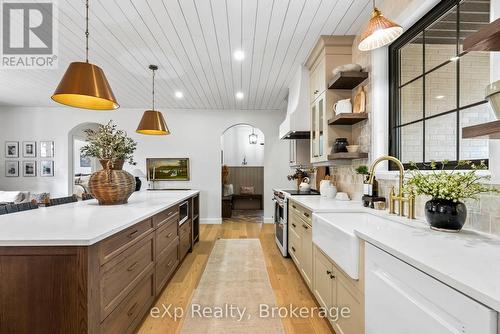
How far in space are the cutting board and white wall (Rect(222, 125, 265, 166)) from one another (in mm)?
6006

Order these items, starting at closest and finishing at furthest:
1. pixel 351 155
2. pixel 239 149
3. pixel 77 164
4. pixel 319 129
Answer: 1. pixel 351 155
2. pixel 319 129
3. pixel 239 149
4. pixel 77 164

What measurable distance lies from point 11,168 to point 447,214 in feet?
25.7

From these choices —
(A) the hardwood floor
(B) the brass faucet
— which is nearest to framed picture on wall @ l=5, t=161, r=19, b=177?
(A) the hardwood floor

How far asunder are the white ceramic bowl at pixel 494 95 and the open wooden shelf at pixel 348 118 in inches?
59.9

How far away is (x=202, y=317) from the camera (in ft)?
6.89

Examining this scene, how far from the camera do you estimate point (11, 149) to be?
5.74 metres

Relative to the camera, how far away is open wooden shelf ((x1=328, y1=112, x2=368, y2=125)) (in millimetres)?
2477

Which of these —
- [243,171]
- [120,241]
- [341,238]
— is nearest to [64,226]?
[120,241]

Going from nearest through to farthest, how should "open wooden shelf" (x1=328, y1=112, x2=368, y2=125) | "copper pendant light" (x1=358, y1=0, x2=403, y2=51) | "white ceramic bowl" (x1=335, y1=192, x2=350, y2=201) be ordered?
1. "copper pendant light" (x1=358, y1=0, x2=403, y2=51)
2. "open wooden shelf" (x1=328, y1=112, x2=368, y2=125)
3. "white ceramic bowl" (x1=335, y1=192, x2=350, y2=201)

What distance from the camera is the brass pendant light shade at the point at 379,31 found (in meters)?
1.61

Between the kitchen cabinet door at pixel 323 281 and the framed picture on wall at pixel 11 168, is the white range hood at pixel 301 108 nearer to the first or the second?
the kitchen cabinet door at pixel 323 281

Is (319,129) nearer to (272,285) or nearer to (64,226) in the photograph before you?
(272,285)

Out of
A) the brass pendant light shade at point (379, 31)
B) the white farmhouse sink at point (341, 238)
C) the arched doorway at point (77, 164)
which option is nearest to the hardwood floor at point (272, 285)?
the white farmhouse sink at point (341, 238)

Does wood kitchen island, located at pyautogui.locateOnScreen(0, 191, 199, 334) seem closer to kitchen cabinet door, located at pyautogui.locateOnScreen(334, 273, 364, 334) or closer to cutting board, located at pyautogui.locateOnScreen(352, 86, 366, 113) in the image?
kitchen cabinet door, located at pyautogui.locateOnScreen(334, 273, 364, 334)
